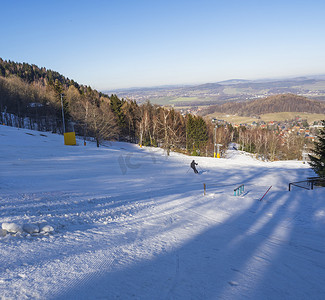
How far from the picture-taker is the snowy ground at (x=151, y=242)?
4.58 meters

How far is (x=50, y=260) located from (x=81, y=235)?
4.88 ft

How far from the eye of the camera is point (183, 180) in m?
17.0

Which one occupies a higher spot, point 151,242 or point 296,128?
point 151,242

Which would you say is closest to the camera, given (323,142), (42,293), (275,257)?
(42,293)

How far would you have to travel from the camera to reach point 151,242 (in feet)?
21.9

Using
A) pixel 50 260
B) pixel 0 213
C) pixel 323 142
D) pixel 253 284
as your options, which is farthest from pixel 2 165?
pixel 323 142

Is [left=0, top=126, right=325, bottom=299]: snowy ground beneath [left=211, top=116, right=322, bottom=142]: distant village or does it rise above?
above

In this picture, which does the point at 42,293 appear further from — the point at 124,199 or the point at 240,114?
the point at 240,114

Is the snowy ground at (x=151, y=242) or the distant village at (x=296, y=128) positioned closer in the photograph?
the snowy ground at (x=151, y=242)

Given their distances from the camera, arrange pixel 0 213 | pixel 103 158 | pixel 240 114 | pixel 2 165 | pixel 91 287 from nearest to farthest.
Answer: pixel 91 287, pixel 0 213, pixel 2 165, pixel 103 158, pixel 240 114

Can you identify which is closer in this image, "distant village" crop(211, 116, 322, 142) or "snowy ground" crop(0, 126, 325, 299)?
"snowy ground" crop(0, 126, 325, 299)

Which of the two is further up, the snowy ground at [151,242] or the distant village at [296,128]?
the snowy ground at [151,242]

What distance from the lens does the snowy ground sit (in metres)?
4.58

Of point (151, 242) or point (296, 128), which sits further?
point (296, 128)
